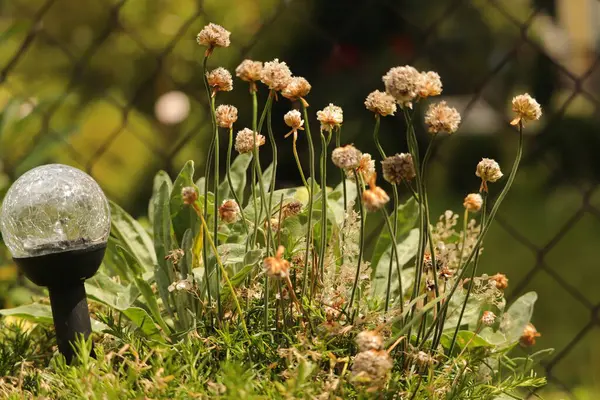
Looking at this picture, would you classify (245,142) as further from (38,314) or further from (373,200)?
(38,314)

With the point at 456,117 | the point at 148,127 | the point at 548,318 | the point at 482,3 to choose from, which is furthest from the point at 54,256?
the point at 482,3

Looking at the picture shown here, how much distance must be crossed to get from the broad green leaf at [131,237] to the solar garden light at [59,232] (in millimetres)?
260

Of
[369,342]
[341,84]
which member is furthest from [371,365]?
[341,84]

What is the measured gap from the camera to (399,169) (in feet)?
3.04

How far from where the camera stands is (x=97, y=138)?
371 cm

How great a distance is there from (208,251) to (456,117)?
433 mm

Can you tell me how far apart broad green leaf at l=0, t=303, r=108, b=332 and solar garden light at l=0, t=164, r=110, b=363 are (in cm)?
13

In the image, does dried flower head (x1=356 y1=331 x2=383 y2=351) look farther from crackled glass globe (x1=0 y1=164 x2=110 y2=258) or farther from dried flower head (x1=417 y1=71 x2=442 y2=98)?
crackled glass globe (x1=0 y1=164 x2=110 y2=258)

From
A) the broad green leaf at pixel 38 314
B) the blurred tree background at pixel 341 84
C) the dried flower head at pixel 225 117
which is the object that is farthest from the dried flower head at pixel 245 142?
the blurred tree background at pixel 341 84

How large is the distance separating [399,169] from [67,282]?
0.49 meters

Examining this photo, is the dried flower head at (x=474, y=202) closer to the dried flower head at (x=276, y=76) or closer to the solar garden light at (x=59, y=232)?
the dried flower head at (x=276, y=76)

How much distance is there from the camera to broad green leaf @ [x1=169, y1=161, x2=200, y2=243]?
1.31 metres

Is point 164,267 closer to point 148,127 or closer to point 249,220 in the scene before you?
point 249,220

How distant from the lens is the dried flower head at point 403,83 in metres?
0.89
